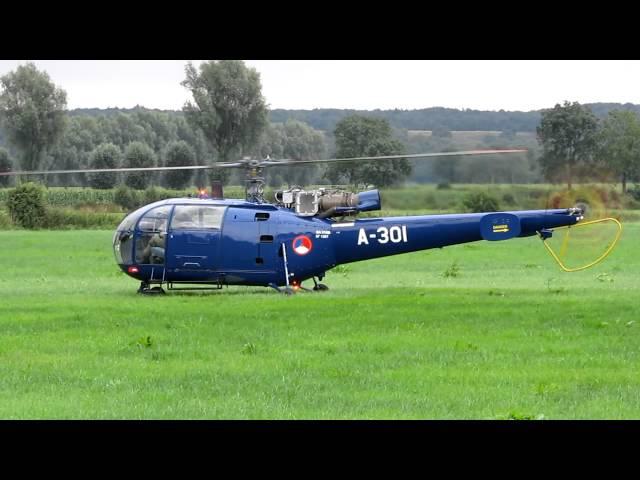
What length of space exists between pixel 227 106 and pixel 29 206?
2662cm

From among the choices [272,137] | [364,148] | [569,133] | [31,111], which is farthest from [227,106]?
[569,133]

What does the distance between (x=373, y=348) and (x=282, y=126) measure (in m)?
83.8

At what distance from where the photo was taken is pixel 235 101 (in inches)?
3627

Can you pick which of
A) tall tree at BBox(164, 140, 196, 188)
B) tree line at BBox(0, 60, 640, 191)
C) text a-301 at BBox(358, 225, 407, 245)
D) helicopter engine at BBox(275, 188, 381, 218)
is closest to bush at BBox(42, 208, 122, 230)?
tree line at BBox(0, 60, 640, 191)

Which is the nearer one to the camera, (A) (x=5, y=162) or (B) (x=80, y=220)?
(B) (x=80, y=220)

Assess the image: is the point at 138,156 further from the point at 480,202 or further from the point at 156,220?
the point at 156,220

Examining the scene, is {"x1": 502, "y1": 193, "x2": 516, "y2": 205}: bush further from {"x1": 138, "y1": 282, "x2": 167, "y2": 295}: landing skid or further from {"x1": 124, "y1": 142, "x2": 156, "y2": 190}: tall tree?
{"x1": 124, "y1": 142, "x2": 156, "y2": 190}: tall tree

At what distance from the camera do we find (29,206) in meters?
68.1

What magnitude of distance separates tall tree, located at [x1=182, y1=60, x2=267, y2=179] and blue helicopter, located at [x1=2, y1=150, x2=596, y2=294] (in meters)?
64.8

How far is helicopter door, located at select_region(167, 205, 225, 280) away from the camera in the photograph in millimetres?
24500

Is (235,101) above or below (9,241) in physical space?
above

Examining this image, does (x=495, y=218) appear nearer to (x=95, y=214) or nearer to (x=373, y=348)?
(x=373, y=348)

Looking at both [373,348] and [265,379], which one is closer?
[265,379]
